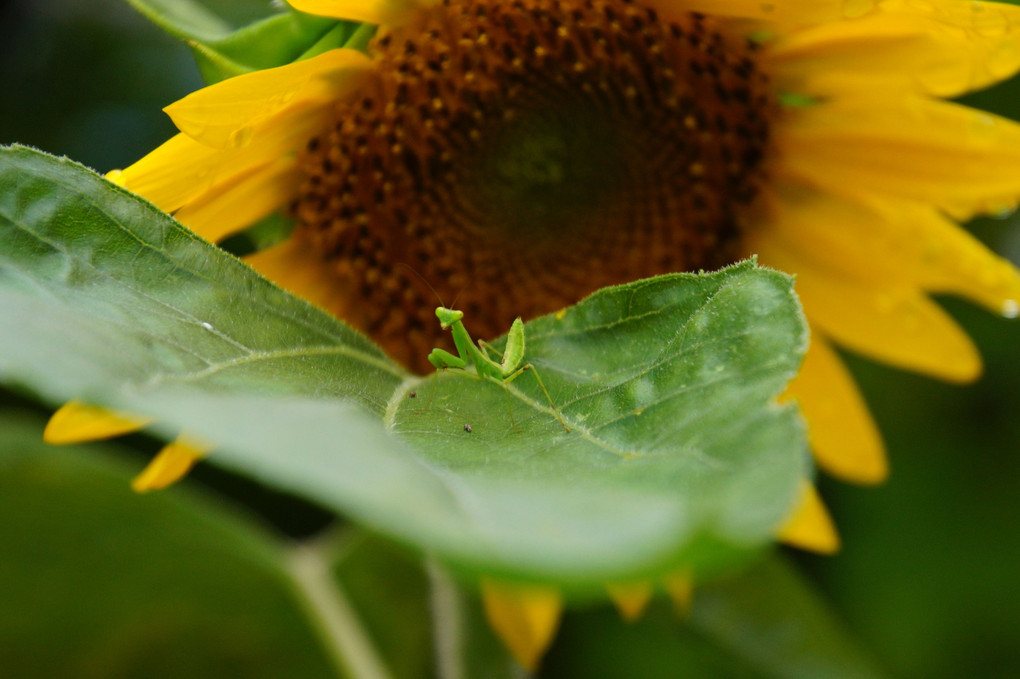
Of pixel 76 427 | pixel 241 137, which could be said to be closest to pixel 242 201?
pixel 241 137

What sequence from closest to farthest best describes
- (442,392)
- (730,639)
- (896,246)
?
(442,392)
(896,246)
(730,639)

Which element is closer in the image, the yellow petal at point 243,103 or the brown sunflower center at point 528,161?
the yellow petal at point 243,103

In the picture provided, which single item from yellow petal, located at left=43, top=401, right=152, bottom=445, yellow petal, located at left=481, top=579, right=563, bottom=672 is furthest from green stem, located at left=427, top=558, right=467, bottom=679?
yellow petal, located at left=43, top=401, right=152, bottom=445

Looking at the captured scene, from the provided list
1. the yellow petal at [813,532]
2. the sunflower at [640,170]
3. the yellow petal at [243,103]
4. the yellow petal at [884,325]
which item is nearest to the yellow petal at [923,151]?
the sunflower at [640,170]

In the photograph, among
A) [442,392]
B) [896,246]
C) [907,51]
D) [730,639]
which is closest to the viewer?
[442,392]

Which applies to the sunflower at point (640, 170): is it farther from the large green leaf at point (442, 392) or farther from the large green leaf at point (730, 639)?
the large green leaf at point (442, 392)

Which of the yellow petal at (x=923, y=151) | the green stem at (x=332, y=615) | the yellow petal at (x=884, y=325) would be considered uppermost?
the yellow petal at (x=923, y=151)

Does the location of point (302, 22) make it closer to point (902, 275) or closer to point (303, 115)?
point (303, 115)

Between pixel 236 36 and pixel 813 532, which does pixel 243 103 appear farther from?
pixel 813 532
